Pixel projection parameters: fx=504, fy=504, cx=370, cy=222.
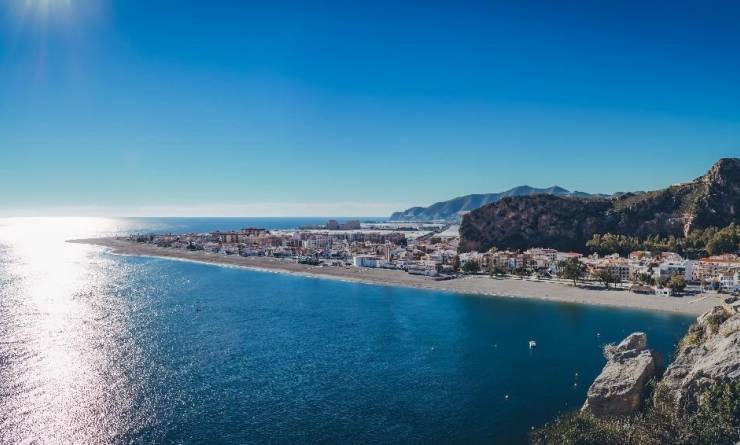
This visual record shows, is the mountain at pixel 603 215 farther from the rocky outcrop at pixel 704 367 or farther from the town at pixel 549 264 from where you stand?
the rocky outcrop at pixel 704 367

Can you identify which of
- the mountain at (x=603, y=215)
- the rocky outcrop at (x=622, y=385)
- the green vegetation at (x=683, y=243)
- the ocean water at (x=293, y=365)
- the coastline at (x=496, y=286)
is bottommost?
the ocean water at (x=293, y=365)

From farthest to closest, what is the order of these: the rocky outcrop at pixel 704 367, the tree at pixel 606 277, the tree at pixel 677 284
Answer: the tree at pixel 606 277
the tree at pixel 677 284
the rocky outcrop at pixel 704 367

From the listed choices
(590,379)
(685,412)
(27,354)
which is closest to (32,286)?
(27,354)

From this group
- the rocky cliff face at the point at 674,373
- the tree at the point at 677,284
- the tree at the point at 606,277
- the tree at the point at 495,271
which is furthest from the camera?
the tree at the point at 495,271

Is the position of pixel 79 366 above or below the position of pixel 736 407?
below

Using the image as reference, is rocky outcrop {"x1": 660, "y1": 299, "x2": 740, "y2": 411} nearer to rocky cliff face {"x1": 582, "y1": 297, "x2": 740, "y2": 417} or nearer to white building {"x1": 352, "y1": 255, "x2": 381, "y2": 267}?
rocky cliff face {"x1": 582, "y1": 297, "x2": 740, "y2": 417}

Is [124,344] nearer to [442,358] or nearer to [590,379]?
[442,358]

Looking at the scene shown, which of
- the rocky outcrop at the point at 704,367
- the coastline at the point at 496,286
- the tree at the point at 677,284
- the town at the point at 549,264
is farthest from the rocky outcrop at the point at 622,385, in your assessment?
the town at the point at 549,264
